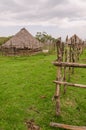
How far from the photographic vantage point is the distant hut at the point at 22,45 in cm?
3253

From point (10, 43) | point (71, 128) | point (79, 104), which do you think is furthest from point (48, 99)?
point (10, 43)

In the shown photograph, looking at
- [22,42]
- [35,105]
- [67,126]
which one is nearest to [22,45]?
[22,42]

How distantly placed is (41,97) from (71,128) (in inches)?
131

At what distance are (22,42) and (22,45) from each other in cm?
82

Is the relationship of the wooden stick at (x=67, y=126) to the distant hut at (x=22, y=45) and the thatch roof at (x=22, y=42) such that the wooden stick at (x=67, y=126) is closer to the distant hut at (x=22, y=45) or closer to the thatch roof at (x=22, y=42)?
the distant hut at (x=22, y=45)

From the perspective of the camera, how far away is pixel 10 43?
33.9 metres

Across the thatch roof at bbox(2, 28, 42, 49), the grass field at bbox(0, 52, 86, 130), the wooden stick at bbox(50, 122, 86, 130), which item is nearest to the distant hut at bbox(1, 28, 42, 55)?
the thatch roof at bbox(2, 28, 42, 49)

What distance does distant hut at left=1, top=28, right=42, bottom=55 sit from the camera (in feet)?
107

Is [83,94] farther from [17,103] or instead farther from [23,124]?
[23,124]

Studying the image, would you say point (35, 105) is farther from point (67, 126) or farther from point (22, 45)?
point (22, 45)

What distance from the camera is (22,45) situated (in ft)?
109

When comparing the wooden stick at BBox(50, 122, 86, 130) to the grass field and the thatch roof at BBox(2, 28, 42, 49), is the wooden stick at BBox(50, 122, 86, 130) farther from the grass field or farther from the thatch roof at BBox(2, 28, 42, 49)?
the thatch roof at BBox(2, 28, 42, 49)

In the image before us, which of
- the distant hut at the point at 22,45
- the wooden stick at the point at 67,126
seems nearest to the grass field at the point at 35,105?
the wooden stick at the point at 67,126

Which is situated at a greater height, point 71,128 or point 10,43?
point 10,43
